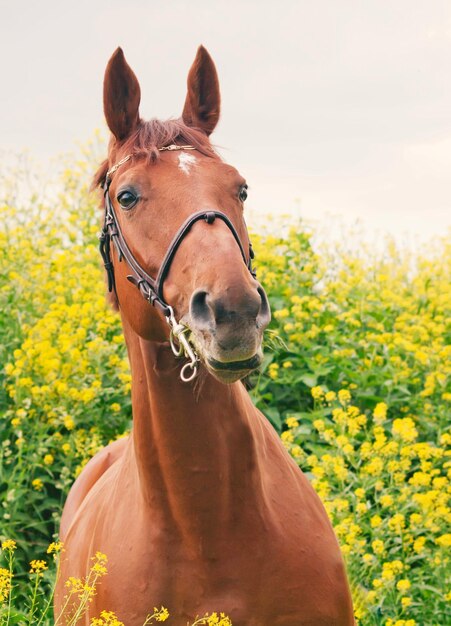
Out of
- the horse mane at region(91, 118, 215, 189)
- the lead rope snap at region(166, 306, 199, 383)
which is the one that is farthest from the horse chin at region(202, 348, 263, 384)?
the horse mane at region(91, 118, 215, 189)

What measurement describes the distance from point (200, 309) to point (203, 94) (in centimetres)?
108

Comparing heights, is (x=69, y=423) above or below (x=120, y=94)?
below

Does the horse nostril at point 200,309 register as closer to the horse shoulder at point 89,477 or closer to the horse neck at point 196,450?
the horse neck at point 196,450

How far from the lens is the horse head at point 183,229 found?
2176 mm

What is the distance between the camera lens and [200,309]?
2223mm

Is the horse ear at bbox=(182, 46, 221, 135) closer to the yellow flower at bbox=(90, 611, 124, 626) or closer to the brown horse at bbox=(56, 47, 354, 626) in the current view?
the brown horse at bbox=(56, 47, 354, 626)

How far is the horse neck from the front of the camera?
260 cm

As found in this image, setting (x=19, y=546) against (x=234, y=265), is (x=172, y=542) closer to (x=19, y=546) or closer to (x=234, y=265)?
(x=234, y=265)

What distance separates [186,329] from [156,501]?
63cm

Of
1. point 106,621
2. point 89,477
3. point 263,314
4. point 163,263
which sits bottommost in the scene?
point 106,621

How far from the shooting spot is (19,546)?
539 centimetres

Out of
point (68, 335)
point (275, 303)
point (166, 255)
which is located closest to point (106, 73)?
point (166, 255)

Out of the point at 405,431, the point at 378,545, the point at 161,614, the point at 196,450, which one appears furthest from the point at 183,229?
the point at 405,431

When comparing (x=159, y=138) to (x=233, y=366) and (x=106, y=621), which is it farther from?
(x=106, y=621)
